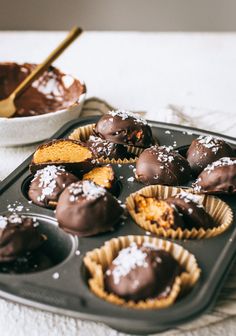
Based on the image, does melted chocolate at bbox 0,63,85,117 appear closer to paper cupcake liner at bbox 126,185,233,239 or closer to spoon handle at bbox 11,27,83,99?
spoon handle at bbox 11,27,83,99

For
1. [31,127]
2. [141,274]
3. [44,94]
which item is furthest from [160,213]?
[44,94]

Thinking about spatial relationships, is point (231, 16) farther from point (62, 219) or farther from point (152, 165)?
point (62, 219)

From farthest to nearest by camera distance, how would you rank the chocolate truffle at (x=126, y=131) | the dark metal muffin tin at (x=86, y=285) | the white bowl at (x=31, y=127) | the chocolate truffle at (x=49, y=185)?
1. the white bowl at (x=31, y=127)
2. the chocolate truffle at (x=126, y=131)
3. the chocolate truffle at (x=49, y=185)
4. the dark metal muffin tin at (x=86, y=285)

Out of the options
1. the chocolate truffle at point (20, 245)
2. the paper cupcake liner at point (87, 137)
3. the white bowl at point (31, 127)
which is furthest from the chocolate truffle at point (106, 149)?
the chocolate truffle at point (20, 245)

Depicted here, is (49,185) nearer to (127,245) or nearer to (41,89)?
(127,245)

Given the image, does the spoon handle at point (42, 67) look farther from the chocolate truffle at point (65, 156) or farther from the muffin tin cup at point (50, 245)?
the muffin tin cup at point (50, 245)

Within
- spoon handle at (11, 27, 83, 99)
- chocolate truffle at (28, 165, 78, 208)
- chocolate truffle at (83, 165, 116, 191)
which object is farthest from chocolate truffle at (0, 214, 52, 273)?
spoon handle at (11, 27, 83, 99)
